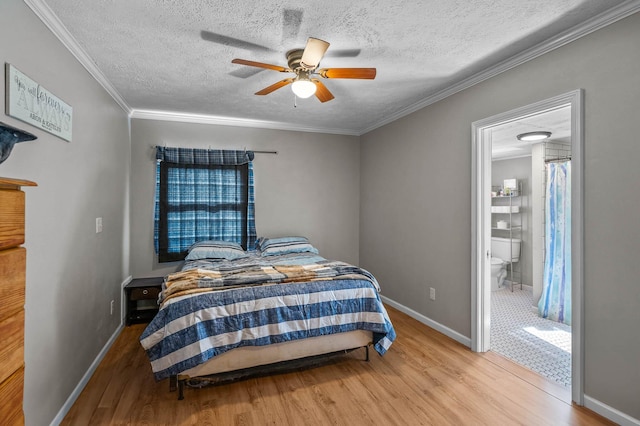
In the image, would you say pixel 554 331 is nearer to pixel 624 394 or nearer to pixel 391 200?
pixel 624 394

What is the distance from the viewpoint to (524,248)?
5.19 m

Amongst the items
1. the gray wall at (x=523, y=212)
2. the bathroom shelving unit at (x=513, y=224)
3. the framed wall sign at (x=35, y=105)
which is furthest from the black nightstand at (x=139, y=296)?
the gray wall at (x=523, y=212)

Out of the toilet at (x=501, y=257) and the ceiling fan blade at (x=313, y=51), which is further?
the toilet at (x=501, y=257)

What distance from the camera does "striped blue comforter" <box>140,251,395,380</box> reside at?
7.02 ft

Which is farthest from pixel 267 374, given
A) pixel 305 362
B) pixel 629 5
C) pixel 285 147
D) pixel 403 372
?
pixel 629 5

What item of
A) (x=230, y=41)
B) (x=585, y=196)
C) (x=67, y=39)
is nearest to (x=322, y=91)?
(x=230, y=41)

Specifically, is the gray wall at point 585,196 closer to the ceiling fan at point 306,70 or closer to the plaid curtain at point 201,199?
the ceiling fan at point 306,70

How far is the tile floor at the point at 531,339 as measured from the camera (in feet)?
8.79

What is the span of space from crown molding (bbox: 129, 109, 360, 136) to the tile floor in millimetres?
3248

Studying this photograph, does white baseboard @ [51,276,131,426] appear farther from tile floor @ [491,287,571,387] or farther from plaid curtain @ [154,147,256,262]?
tile floor @ [491,287,571,387]

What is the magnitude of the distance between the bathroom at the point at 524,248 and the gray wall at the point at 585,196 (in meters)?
0.57

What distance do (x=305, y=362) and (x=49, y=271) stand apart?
→ 6.13 ft

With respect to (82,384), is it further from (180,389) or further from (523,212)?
(523,212)

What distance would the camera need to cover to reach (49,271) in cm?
189
